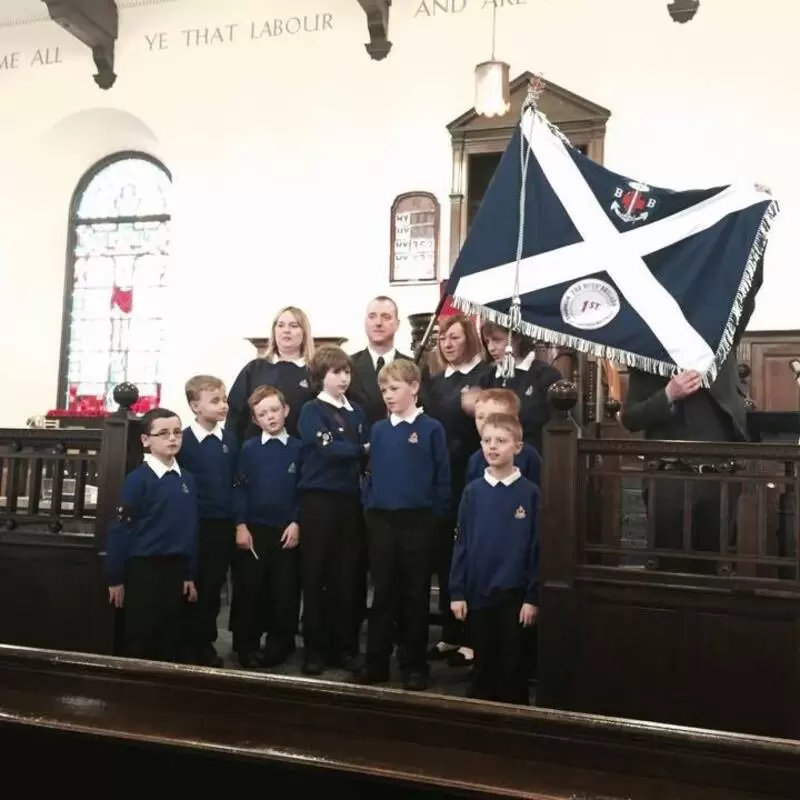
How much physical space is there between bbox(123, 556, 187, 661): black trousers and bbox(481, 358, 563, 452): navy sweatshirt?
4.44 feet

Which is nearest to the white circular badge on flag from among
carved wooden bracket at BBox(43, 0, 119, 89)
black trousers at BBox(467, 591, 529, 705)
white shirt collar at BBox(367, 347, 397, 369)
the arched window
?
white shirt collar at BBox(367, 347, 397, 369)

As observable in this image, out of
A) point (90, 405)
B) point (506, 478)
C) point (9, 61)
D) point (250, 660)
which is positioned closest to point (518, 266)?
point (506, 478)

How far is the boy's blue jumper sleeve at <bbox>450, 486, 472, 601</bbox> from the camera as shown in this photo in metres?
2.73

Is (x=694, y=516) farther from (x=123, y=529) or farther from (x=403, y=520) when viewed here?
(x=123, y=529)

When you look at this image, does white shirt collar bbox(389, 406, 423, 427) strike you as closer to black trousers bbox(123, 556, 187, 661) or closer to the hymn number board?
black trousers bbox(123, 556, 187, 661)

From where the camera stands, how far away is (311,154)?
7293mm

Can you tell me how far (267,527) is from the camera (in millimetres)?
3176

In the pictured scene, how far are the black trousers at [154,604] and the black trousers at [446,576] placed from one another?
999 millimetres

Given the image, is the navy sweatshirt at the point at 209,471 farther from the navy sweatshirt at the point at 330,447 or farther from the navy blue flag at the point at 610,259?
the navy blue flag at the point at 610,259

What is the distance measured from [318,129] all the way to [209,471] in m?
4.88

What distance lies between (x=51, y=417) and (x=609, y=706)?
5843 millimetres

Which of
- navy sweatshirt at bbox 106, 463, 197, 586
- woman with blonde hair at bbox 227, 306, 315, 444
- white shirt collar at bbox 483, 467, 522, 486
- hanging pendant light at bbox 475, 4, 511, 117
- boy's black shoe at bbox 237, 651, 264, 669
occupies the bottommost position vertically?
boy's black shoe at bbox 237, 651, 264, 669

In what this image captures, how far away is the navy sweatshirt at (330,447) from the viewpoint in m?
3.02

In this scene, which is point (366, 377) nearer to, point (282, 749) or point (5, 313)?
point (282, 749)
